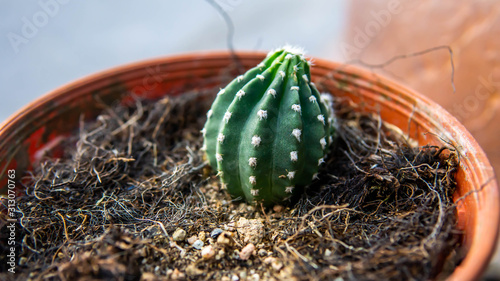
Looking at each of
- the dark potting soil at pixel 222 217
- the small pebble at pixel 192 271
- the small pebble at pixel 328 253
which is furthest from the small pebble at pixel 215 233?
the small pebble at pixel 328 253

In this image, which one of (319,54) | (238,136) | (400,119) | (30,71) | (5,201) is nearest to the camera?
(238,136)

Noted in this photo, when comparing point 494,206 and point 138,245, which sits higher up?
point 494,206

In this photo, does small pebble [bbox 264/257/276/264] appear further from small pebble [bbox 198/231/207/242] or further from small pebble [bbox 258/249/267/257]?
small pebble [bbox 198/231/207/242]

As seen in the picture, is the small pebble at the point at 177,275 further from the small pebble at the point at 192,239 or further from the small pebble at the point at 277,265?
the small pebble at the point at 277,265

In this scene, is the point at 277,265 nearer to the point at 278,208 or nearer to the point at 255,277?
the point at 255,277

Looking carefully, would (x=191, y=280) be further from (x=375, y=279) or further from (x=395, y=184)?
(x=395, y=184)

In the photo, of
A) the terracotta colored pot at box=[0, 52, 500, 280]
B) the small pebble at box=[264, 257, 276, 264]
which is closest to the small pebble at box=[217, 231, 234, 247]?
the small pebble at box=[264, 257, 276, 264]

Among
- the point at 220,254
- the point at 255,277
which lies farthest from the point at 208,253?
the point at 255,277

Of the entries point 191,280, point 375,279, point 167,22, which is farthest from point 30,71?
point 375,279
